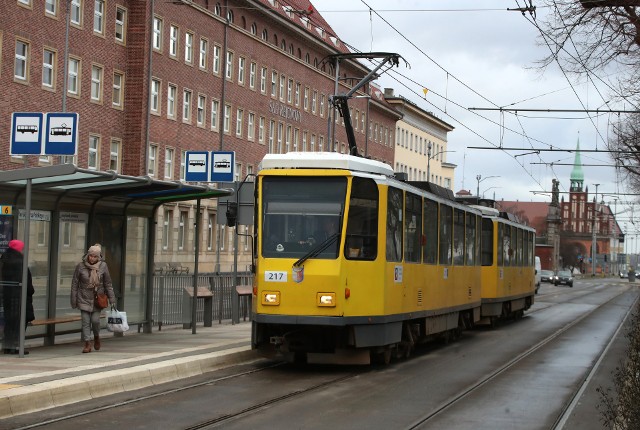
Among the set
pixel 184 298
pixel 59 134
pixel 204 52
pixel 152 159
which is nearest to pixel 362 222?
pixel 59 134

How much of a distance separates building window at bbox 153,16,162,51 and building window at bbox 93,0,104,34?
373 centimetres

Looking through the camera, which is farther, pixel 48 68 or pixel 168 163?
pixel 168 163

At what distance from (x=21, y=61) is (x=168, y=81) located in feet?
40.6

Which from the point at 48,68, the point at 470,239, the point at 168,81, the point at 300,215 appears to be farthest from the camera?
the point at 168,81

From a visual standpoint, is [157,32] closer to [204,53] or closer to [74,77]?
[204,53]

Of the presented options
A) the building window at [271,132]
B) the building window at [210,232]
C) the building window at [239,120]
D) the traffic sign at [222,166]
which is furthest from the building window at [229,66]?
the traffic sign at [222,166]

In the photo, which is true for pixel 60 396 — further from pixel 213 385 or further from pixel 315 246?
pixel 315 246

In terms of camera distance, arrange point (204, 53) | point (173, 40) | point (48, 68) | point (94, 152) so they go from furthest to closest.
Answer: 1. point (204, 53)
2. point (173, 40)
3. point (94, 152)
4. point (48, 68)

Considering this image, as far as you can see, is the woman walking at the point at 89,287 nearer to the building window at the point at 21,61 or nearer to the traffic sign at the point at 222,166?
the traffic sign at the point at 222,166

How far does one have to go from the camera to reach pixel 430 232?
68.5 feet

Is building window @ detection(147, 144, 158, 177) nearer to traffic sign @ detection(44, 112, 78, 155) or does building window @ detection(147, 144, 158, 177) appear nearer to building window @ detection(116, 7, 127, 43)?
building window @ detection(116, 7, 127, 43)

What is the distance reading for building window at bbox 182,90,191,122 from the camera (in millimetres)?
59594

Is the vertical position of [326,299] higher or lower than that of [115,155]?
lower

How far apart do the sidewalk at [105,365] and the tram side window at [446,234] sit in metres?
4.24
